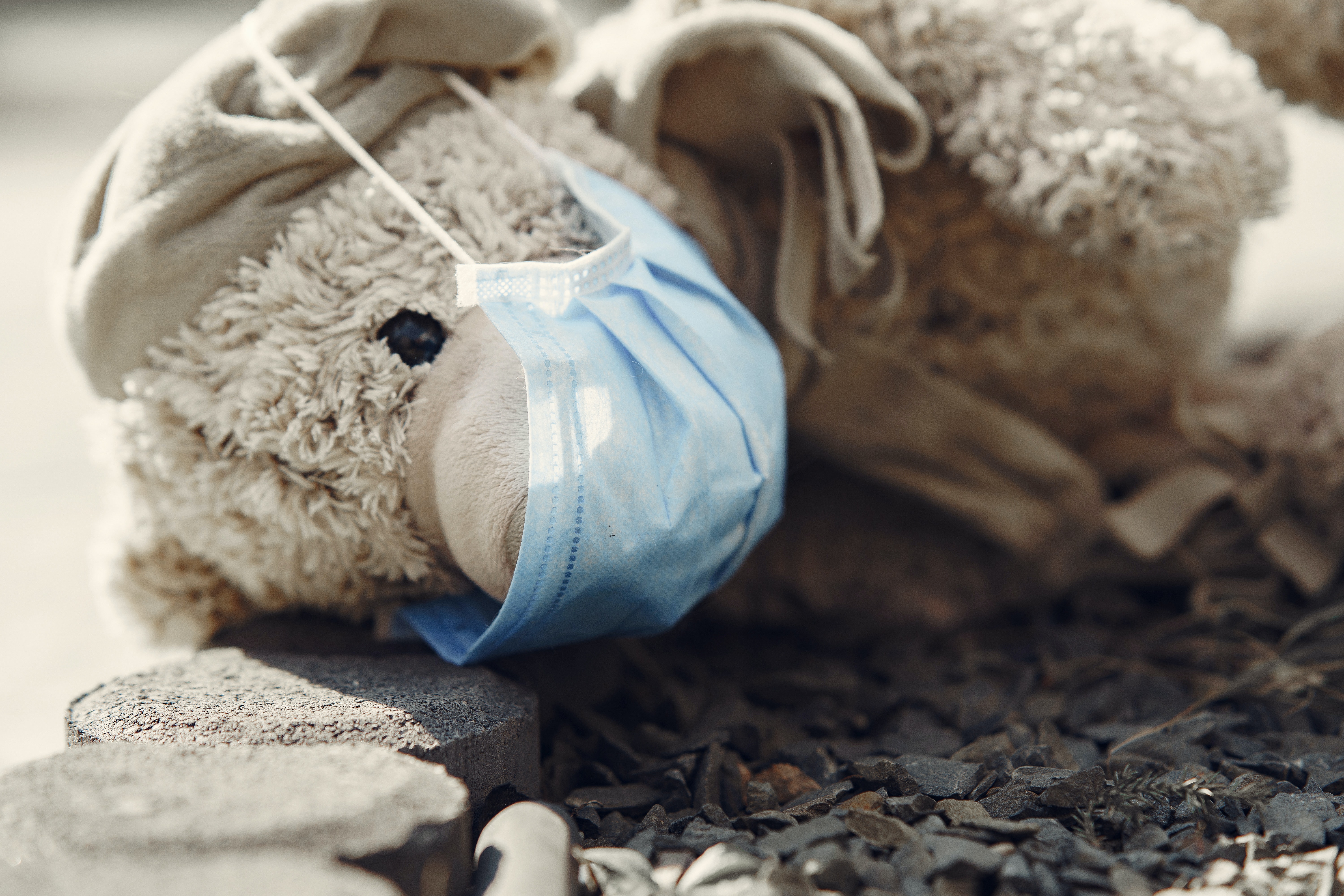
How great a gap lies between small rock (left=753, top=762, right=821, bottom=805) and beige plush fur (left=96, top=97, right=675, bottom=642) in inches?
10.2

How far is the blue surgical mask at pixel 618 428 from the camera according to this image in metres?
0.60

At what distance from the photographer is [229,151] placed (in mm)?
664

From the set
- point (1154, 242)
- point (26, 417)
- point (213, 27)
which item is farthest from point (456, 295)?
point (213, 27)

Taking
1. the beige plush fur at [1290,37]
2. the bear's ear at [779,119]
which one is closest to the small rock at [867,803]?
the bear's ear at [779,119]

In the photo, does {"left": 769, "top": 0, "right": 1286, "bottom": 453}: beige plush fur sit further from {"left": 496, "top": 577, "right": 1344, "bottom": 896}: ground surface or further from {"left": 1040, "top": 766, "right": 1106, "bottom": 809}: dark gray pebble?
{"left": 1040, "top": 766, "right": 1106, "bottom": 809}: dark gray pebble

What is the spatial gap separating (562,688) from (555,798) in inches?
5.8

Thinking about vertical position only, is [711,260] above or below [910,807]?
above

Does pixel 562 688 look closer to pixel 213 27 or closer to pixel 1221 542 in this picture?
pixel 1221 542

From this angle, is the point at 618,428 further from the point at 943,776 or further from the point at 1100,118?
the point at 1100,118

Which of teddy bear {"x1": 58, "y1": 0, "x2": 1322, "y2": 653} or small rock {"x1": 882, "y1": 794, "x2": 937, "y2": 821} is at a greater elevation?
teddy bear {"x1": 58, "y1": 0, "x2": 1322, "y2": 653}

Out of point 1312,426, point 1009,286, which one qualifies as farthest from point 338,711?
point 1312,426

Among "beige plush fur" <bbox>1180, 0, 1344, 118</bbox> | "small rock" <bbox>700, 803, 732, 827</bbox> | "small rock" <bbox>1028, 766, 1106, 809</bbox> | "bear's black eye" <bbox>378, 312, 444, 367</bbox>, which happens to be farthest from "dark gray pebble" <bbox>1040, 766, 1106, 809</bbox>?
"beige plush fur" <bbox>1180, 0, 1344, 118</bbox>

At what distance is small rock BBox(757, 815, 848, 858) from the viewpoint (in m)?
0.57

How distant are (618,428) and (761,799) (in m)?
0.29
